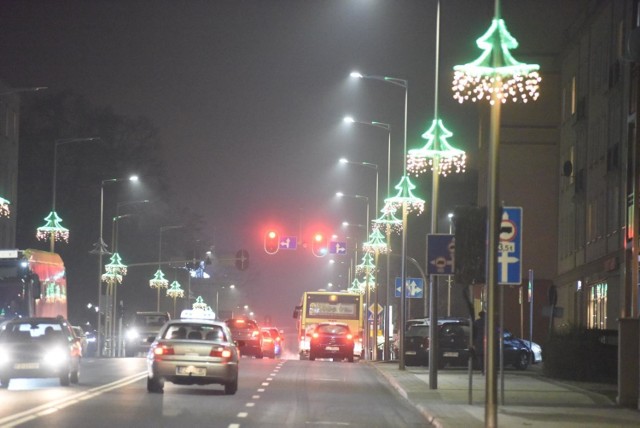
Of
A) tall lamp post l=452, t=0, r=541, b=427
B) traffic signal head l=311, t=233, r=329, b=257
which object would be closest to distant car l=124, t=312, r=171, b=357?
traffic signal head l=311, t=233, r=329, b=257

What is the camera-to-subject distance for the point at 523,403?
2648 centimetres

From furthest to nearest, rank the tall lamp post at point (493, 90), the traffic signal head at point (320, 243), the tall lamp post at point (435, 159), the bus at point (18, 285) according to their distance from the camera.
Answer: the traffic signal head at point (320, 243) → the bus at point (18, 285) → the tall lamp post at point (435, 159) → the tall lamp post at point (493, 90)

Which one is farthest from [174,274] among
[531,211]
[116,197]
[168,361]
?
[168,361]

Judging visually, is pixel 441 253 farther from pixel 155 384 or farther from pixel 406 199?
pixel 406 199

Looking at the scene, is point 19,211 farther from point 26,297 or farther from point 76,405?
point 76,405

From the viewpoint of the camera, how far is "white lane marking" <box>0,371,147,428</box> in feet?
65.6

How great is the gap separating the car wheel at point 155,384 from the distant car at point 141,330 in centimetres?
3635

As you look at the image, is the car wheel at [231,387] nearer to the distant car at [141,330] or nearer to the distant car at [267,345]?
the distant car at [141,330]

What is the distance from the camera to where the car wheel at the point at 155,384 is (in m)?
27.3

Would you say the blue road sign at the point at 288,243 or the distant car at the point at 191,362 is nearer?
the distant car at the point at 191,362

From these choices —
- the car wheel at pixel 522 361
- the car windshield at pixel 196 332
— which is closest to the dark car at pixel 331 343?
the car wheel at pixel 522 361

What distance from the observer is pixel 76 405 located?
23.7 m

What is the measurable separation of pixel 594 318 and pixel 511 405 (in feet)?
93.4

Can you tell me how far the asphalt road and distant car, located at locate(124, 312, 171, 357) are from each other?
27861 mm
